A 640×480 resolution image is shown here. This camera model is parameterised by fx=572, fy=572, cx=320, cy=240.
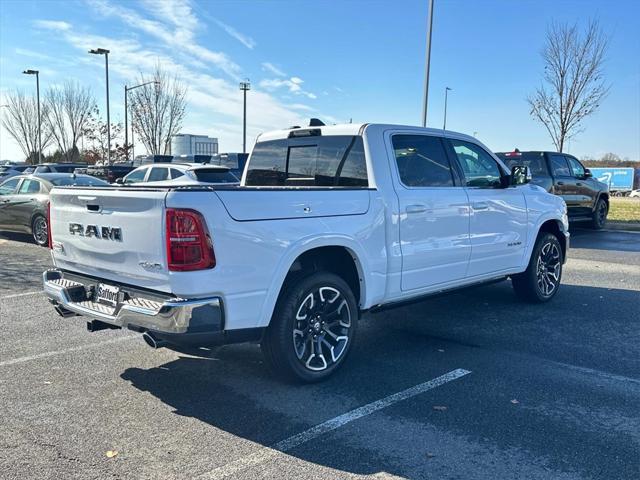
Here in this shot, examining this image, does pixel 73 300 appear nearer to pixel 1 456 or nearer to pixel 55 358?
pixel 55 358

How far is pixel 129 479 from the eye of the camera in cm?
301

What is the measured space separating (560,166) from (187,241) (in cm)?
1195

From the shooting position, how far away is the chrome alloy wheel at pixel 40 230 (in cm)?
1180

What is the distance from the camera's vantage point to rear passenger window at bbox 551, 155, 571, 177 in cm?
1321

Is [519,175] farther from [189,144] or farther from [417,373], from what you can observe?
[189,144]

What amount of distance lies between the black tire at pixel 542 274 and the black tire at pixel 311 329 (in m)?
3.12

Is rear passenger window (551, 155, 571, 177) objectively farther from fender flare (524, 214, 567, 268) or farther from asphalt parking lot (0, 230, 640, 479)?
asphalt parking lot (0, 230, 640, 479)

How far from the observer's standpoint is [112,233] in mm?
3982

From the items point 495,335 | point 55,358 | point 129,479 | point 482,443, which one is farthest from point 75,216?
point 495,335

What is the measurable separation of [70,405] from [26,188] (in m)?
9.96

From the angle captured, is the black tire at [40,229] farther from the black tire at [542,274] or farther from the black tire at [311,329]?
the black tire at [542,274]

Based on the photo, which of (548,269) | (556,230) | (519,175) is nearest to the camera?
(519,175)

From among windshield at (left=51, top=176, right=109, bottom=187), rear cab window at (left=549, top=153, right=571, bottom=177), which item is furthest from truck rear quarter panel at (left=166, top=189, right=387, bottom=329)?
rear cab window at (left=549, top=153, right=571, bottom=177)

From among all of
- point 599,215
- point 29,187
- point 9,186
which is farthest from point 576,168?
point 9,186
